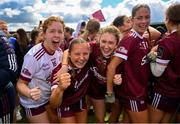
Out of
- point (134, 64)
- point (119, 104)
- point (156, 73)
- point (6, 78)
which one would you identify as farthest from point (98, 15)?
point (6, 78)

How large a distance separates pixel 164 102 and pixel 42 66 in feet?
4.67

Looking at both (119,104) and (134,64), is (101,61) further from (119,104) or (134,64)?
(119,104)

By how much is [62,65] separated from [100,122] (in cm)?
120

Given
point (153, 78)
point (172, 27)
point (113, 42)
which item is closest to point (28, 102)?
point (113, 42)

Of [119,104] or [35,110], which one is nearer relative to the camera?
[35,110]

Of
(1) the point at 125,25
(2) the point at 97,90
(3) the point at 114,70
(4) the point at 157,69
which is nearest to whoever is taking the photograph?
(4) the point at 157,69

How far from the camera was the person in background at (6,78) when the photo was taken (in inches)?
114

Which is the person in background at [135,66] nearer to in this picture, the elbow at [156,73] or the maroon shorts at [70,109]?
the elbow at [156,73]

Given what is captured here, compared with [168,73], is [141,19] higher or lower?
higher

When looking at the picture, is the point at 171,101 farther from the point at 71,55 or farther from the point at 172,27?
the point at 71,55

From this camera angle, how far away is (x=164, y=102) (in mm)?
3730

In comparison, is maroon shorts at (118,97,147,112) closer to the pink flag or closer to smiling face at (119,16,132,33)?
smiling face at (119,16,132,33)

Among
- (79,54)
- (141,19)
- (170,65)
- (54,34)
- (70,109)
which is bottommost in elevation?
(70,109)

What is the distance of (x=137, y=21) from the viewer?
149 inches
